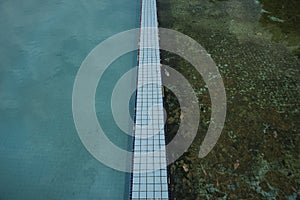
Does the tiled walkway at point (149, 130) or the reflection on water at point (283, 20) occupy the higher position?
the reflection on water at point (283, 20)

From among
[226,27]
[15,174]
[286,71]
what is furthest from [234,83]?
[15,174]

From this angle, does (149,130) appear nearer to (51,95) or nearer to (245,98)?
(245,98)

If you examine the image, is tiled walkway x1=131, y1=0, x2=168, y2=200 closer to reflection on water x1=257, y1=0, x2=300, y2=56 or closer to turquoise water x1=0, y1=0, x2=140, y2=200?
turquoise water x1=0, y1=0, x2=140, y2=200

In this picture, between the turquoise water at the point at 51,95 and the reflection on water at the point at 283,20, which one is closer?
the turquoise water at the point at 51,95

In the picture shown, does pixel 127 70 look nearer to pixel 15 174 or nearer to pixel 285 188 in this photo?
pixel 15 174

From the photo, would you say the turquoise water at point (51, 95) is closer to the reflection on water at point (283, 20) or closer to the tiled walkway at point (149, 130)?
the tiled walkway at point (149, 130)

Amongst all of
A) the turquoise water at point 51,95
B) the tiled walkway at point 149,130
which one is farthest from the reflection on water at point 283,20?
the turquoise water at point 51,95
